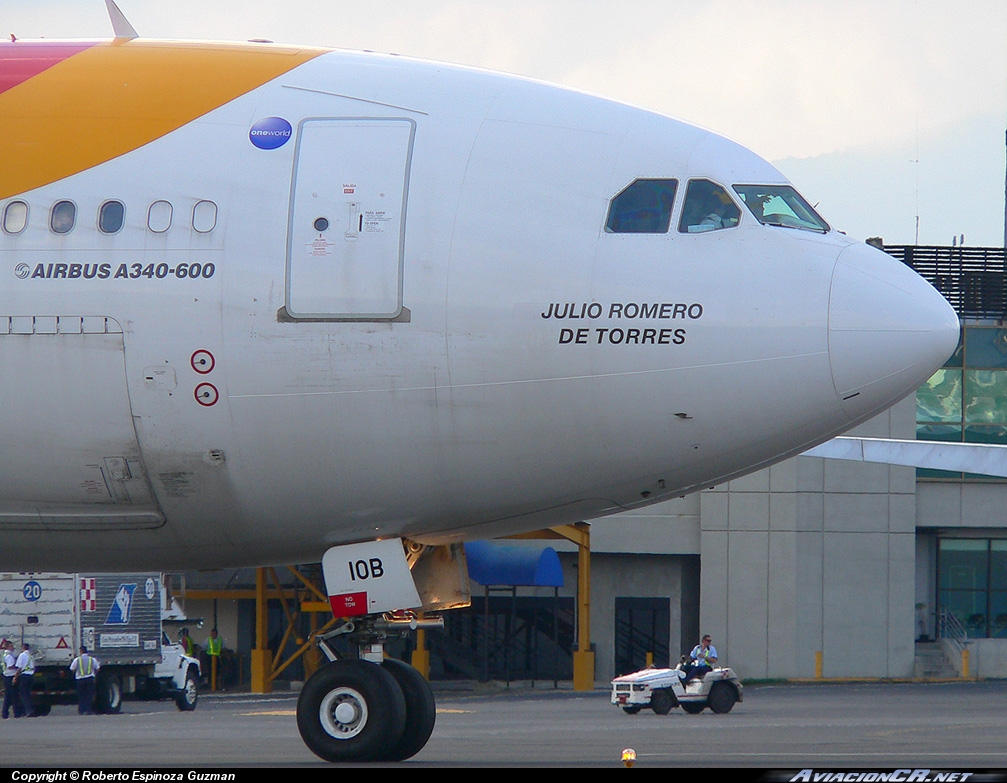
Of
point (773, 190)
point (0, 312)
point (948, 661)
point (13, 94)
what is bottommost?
point (948, 661)

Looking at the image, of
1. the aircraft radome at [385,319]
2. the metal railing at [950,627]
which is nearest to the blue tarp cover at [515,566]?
the metal railing at [950,627]

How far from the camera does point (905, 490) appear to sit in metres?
47.2

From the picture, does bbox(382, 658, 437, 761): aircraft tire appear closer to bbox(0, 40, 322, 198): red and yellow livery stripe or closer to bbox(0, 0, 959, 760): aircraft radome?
bbox(0, 0, 959, 760): aircraft radome

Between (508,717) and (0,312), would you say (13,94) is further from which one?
(508,717)

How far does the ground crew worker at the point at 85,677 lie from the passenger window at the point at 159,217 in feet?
68.6

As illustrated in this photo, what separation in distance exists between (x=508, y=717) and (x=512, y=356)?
17305 millimetres

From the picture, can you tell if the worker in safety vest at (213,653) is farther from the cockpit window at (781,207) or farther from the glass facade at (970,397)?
the cockpit window at (781,207)

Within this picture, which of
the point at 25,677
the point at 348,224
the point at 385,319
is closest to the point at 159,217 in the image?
the point at 348,224

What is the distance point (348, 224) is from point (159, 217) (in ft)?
4.91

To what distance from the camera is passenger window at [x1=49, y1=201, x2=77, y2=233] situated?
11.3 meters

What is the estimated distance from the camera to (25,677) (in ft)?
101

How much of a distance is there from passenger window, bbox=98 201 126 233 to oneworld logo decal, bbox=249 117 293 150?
3.77 feet

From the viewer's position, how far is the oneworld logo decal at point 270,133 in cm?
1140

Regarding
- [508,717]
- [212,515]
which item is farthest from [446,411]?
[508,717]
